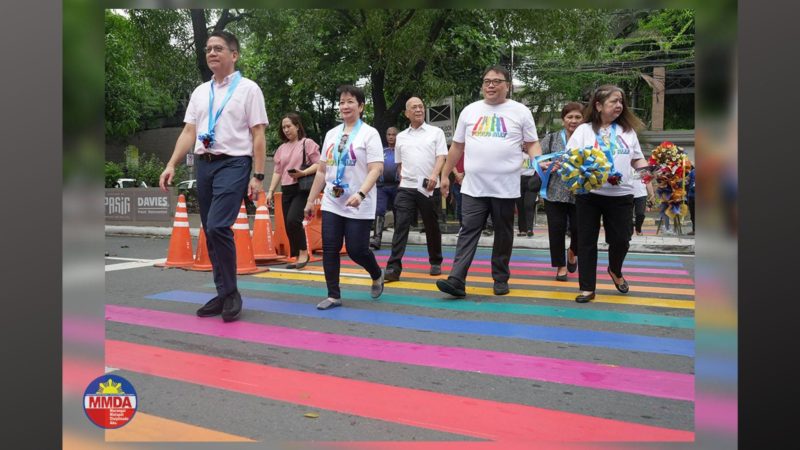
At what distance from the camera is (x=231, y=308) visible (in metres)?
4.77

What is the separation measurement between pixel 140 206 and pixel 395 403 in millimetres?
13999

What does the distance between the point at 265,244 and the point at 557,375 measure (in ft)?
18.5

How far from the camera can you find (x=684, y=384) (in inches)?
130

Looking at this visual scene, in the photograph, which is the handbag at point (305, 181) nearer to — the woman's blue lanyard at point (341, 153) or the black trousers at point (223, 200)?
the woman's blue lanyard at point (341, 153)

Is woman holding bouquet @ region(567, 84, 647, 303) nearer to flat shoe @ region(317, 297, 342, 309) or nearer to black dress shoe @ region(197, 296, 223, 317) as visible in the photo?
flat shoe @ region(317, 297, 342, 309)

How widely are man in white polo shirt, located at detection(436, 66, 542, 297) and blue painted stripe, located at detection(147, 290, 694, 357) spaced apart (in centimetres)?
83

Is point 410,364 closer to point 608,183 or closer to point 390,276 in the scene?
point 608,183

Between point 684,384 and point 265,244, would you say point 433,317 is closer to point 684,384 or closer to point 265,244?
point 684,384

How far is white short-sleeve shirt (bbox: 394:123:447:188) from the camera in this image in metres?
7.00

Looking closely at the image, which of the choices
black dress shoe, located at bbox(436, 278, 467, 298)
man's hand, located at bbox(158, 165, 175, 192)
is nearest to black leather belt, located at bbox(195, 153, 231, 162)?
man's hand, located at bbox(158, 165, 175, 192)

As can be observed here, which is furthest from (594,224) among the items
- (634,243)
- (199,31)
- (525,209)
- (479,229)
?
(199,31)

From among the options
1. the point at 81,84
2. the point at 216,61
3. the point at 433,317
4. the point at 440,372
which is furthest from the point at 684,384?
the point at 216,61

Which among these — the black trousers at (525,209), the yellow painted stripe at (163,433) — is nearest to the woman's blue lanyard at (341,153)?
the yellow painted stripe at (163,433)
